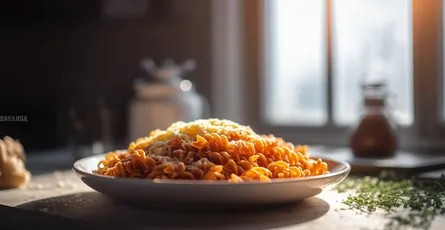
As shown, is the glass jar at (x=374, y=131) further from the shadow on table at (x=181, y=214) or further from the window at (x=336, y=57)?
the shadow on table at (x=181, y=214)

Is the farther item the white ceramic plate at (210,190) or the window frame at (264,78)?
the window frame at (264,78)

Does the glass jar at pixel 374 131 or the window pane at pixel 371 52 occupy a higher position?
the window pane at pixel 371 52

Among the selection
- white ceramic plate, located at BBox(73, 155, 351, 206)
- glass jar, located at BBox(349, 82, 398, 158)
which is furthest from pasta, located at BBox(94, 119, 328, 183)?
glass jar, located at BBox(349, 82, 398, 158)

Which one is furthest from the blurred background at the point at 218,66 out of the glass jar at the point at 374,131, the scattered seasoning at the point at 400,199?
the scattered seasoning at the point at 400,199

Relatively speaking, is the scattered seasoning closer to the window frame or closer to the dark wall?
the window frame

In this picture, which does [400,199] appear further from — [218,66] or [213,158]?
[218,66]

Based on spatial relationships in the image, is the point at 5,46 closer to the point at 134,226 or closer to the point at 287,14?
the point at 287,14

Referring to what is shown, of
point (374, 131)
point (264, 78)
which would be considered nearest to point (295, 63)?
point (264, 78)
